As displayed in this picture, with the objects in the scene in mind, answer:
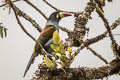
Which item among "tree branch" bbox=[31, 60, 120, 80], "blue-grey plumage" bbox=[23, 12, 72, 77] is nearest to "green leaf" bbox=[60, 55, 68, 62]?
"tree branch" bbox=[31, 60, 120, 80]

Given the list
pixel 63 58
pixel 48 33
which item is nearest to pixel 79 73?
pixel 63 58

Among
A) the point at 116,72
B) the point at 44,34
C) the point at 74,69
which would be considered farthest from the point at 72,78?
the point at 44,34

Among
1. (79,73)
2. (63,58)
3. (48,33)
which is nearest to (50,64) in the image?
(63,58)

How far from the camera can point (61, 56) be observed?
162 cm

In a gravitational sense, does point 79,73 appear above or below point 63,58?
below

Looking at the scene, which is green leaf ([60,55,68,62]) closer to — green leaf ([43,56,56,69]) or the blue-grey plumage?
green leaf ([43,56,56,69])

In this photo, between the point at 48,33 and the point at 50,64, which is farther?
the point at 48,33

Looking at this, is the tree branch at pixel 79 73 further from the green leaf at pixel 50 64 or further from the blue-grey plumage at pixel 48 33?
the blue-grey plumage at pixel 48 33

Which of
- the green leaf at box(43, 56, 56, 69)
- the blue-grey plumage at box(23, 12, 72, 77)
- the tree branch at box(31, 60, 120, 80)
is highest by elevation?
the green leaf at box(43, 56, 56, 69)

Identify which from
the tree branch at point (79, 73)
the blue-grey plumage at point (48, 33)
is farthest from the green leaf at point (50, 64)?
the blue-grey plumage at point (48, 33)

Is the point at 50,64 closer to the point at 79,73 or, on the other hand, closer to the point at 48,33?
the point at 79,73

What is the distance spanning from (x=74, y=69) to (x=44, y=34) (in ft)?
4.01

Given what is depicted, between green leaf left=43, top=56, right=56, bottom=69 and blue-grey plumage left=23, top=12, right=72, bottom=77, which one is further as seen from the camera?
blue-grey plumage left=23, top=12, right=72, bottom=77

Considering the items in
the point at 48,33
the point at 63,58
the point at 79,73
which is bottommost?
the point at 48,33
